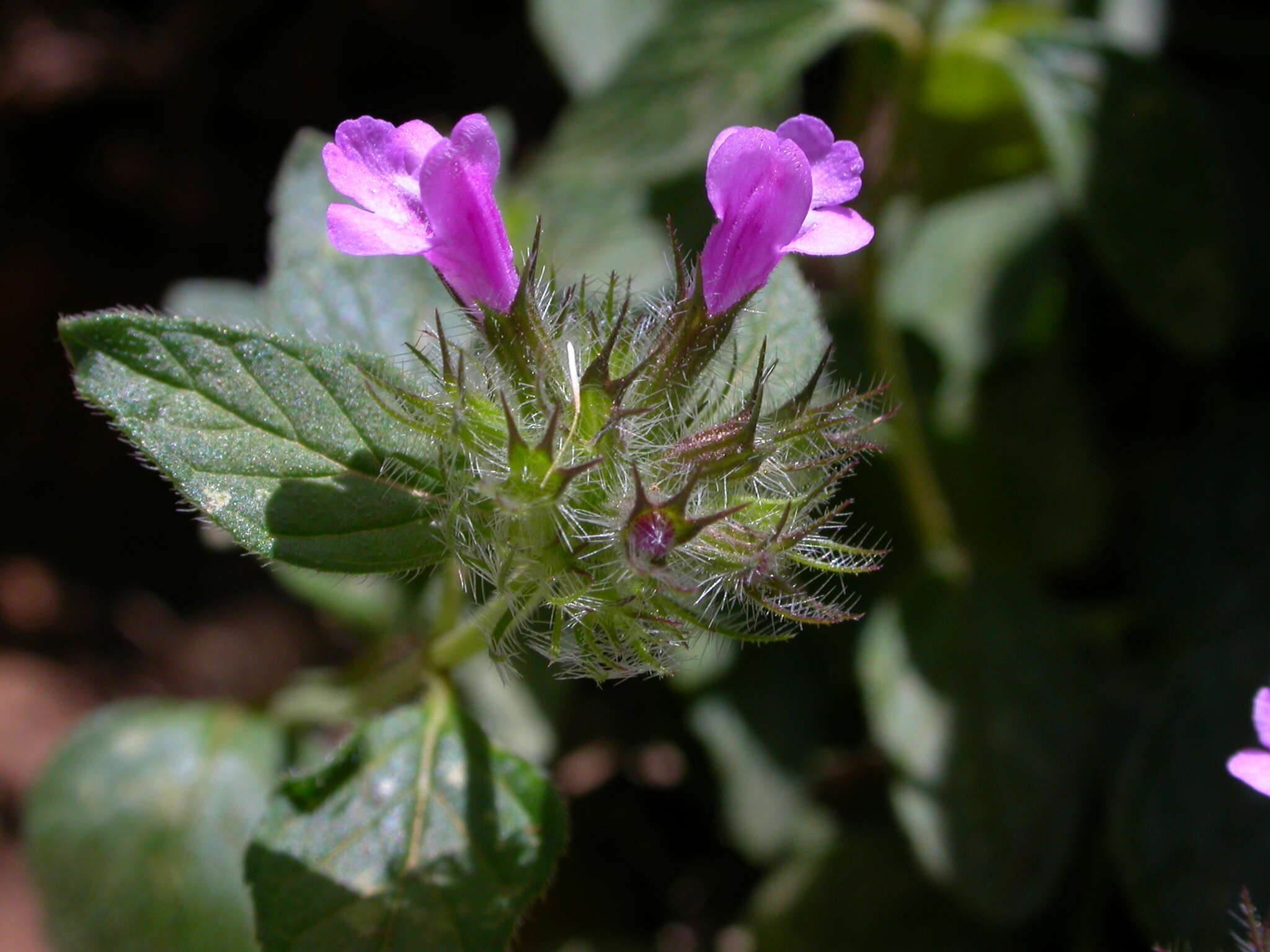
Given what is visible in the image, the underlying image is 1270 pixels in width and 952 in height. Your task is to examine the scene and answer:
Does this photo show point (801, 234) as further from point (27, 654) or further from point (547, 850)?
point (27, 654)

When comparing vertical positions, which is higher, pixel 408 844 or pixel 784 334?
pixel 784 334

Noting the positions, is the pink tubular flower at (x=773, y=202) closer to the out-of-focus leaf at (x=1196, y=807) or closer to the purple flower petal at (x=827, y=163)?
the purple flower petal at (x=827, y=163)

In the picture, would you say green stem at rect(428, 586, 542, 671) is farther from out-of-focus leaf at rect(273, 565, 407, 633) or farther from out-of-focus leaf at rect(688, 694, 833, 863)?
out-of-focus leaf at rect(688, 694, 833, 863)

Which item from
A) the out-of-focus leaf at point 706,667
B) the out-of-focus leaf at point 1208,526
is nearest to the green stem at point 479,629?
the out-of-focus leaf at point 706,667

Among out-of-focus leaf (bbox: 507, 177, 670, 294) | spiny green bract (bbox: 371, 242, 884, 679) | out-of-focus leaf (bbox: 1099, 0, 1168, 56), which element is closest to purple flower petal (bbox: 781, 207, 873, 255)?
spiny green bract (bbox: 371, 242, 884, 679)

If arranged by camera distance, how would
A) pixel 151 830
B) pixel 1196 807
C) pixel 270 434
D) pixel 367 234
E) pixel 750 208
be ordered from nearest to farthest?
pixel 367 234
pixel 750 208
pixel 270 434
pixel 1196 807
pixel 151 830

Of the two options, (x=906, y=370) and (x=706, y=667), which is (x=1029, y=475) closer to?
(x=906, y=370)

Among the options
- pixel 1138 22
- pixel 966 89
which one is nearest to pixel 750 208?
pixel 966 89
